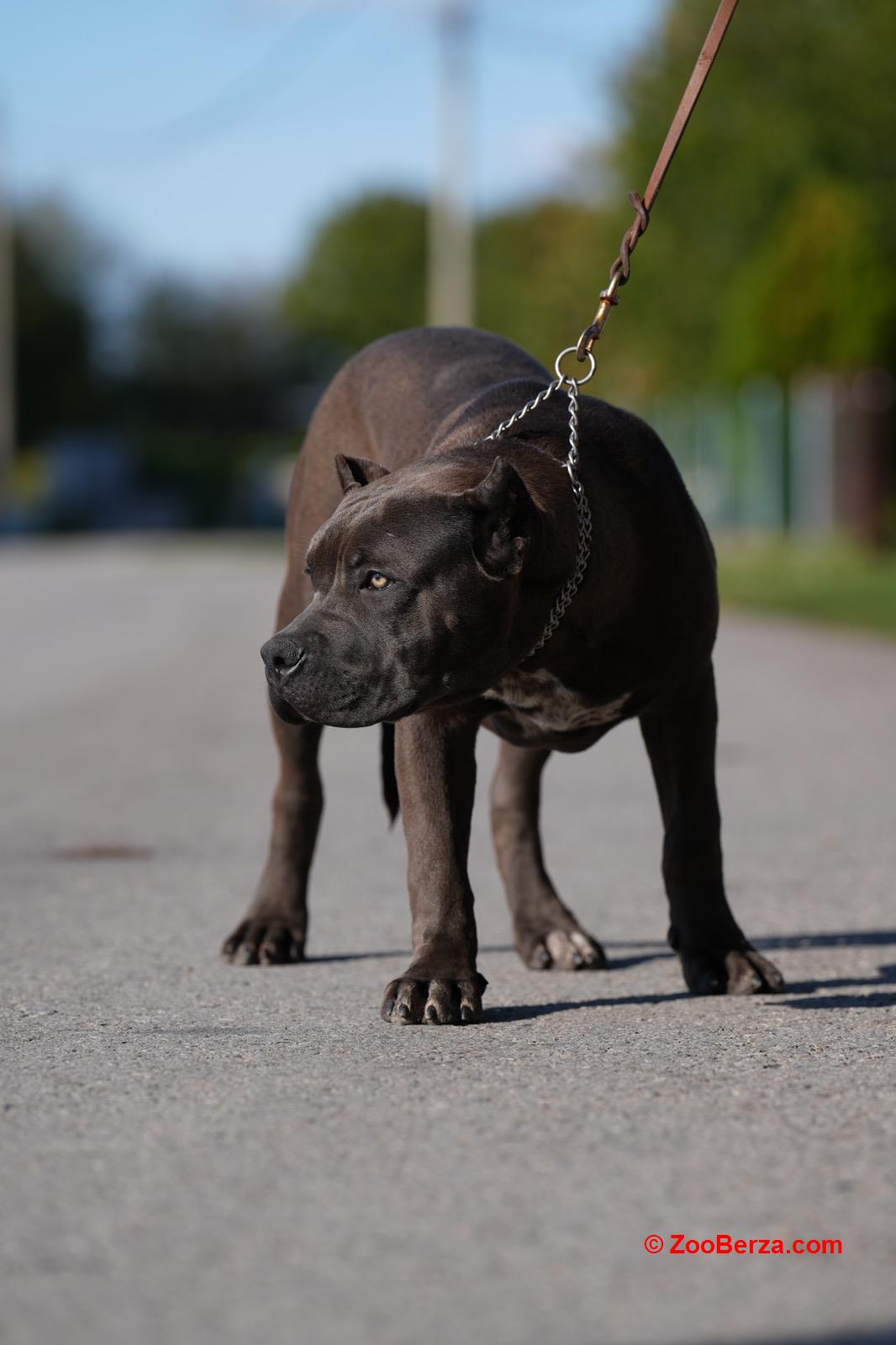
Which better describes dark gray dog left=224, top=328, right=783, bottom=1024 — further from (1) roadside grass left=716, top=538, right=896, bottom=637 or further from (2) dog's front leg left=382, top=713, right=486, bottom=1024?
(1) roadside grass left=716, top=538, right=896, bottom=637

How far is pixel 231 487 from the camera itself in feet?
210

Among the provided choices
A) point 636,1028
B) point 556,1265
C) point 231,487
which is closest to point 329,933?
point 636,1028

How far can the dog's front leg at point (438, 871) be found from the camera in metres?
3.97

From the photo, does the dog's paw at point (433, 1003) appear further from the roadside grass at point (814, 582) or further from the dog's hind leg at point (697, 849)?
the roadside grass at point (814, 582)

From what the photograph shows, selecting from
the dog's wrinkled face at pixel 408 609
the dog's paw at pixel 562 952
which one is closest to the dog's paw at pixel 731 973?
the dog's paw at pixel 562 952

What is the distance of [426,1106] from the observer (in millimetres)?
3324

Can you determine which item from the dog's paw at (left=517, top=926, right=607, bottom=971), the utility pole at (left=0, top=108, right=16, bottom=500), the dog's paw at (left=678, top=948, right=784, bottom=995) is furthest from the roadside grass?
the utility pole at (left=0, top=108, right=16, bottom=500)

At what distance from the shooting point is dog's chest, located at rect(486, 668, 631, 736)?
4086 millimetres

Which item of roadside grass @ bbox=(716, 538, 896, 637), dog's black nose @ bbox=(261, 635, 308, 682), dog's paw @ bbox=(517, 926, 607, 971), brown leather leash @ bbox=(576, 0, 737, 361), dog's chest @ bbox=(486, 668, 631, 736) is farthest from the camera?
roadside grass @ bbox=(716, 538, 896, 637)

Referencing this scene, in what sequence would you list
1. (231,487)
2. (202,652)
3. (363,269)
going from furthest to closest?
(363,269) → (231,487) → (202,652)

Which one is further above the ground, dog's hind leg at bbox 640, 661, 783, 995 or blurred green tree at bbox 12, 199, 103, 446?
dog's hind leg at bbox 640, 661, 783, 995

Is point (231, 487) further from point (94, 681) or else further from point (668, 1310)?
point (668, 1310)

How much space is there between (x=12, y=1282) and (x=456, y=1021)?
155 centimetres

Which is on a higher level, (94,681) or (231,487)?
(94,681)
